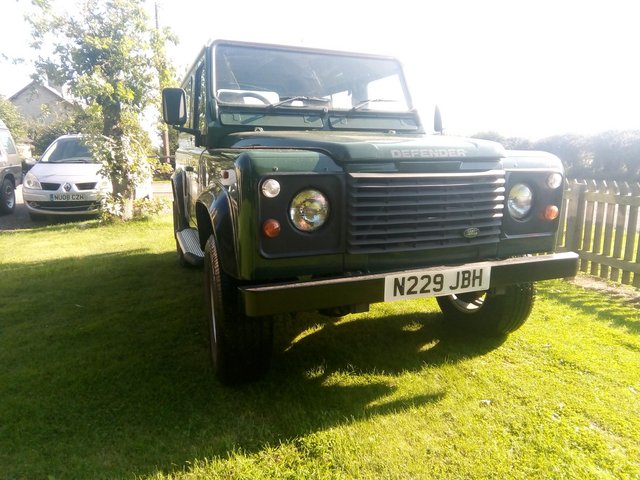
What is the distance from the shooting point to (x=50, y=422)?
2523mm

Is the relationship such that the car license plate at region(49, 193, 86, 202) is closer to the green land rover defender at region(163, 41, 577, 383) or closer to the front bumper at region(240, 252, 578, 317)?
the green land rover defender at region(163, 41, 577, 383)

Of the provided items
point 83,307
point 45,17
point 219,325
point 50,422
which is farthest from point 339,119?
point 45,17

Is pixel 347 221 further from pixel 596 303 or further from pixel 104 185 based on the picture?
pixel 104 185

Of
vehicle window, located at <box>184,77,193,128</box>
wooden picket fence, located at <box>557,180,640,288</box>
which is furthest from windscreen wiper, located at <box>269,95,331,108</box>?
wooden picket fence, located at <box>557,180,640,288</box>

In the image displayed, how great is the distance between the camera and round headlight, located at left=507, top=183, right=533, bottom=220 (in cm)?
278

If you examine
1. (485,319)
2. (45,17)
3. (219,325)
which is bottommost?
(485,319)

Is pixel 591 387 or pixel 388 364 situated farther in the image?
pixel 388 364

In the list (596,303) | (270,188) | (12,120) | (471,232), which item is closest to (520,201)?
(471,232)

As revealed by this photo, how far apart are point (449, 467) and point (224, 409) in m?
1.23

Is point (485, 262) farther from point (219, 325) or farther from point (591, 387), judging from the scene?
point (219, 325)

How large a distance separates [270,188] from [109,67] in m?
7.31

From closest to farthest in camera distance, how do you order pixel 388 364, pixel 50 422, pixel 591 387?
pixel 50 422 → pixel 591 387 → pixel 388 364

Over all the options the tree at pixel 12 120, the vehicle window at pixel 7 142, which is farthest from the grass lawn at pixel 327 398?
the tree at pixel 12 120

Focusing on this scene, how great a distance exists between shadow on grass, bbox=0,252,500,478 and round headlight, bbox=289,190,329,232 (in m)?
1.04
